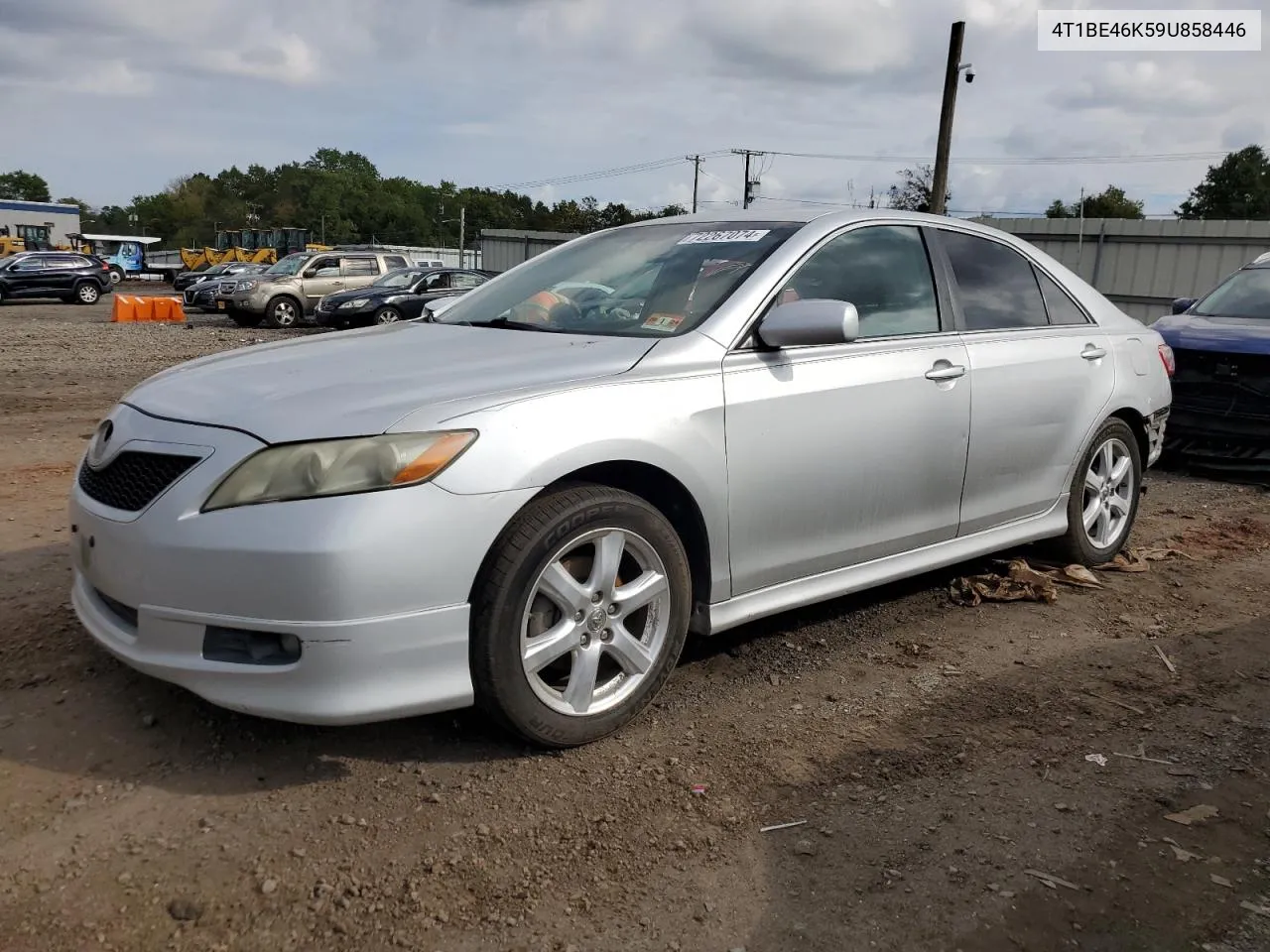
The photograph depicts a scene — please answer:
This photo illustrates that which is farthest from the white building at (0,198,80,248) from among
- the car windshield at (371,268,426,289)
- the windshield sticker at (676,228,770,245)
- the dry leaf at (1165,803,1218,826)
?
the dry leaf at (1165,803,1218,826)

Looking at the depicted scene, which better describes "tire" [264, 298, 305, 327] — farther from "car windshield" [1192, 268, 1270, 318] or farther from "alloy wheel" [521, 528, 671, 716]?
"alloy wheel" [521, 528, 671, 716]

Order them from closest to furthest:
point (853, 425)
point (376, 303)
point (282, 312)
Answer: point (853, 425)
point (376, 303)
point (282, 312)

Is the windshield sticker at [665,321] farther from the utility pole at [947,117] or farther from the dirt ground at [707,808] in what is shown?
the utility pole at [947,117]

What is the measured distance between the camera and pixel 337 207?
11038cm

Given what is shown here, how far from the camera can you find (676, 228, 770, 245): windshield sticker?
3771 mm

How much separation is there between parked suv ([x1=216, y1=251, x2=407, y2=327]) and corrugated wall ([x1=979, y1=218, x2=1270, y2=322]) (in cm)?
1360

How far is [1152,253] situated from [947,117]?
535 centimetres

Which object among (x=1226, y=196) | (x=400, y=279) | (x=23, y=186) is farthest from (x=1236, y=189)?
(x=23, y=186)

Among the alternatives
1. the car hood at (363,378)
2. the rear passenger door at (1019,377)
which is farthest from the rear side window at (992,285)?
the car hood at (363,378)

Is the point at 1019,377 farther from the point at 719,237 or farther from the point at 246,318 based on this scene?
the point at 246,318

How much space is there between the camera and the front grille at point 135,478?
2.75 metres

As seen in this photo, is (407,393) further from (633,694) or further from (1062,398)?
(1062,398)

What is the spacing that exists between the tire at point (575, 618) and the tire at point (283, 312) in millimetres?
21078

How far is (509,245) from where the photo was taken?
3512 centimetres
